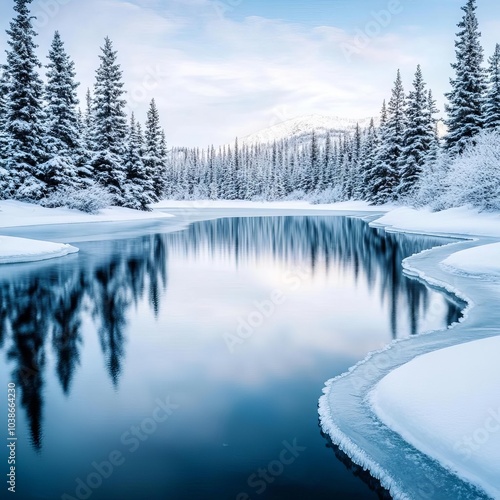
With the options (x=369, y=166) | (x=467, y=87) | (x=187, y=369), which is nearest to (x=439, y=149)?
(x=467, y=87)

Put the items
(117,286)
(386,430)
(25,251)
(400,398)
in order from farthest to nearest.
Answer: (25,251) < (117,286) < (400,398) < (386,430)

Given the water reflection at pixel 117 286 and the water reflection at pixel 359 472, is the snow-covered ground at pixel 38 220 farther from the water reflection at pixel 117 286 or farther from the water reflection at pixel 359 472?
the water reflection at pixel 359 472

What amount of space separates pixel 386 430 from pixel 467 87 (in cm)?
4142

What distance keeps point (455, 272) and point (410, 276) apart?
1.47 m

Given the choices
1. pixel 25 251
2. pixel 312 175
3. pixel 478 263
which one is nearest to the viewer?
Answer: pixel 478 263

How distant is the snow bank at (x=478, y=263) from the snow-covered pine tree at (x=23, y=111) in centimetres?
3072

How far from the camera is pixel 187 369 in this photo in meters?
7.90

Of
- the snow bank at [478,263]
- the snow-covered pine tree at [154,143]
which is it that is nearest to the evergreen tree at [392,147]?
the snow-covered pine tree at [154,143]

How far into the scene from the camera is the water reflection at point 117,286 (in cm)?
839

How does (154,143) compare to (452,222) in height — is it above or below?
above

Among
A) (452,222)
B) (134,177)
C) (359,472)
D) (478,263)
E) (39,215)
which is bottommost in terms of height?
(359,472)

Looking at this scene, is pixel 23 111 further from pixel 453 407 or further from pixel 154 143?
pixel 453 407

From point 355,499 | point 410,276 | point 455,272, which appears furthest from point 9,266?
point 355,499

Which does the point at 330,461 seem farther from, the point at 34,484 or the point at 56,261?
the point at 56,261
